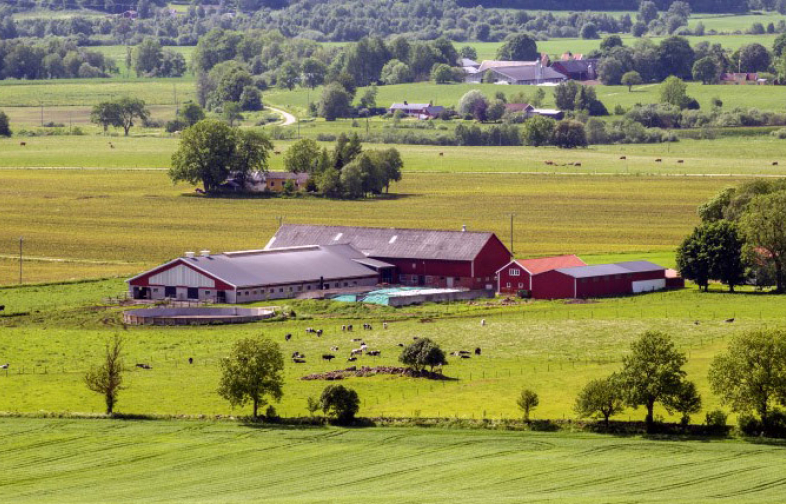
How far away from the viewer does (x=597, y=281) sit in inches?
3474

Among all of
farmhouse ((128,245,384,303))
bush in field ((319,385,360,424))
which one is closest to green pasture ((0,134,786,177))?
farmhouse ((128,245,384,303))

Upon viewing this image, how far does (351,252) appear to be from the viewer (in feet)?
318

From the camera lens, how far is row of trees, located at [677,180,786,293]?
88.1 m

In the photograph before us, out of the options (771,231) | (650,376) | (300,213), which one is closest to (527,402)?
(650,376)

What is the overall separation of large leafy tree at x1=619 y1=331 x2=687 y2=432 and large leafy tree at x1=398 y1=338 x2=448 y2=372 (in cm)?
1023

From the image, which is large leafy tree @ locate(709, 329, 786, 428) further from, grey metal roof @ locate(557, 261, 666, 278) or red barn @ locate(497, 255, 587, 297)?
red barn @ locate(497, 255, 587, 297)

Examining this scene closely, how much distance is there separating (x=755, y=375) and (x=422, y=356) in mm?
14670

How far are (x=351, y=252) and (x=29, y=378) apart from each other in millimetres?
35044

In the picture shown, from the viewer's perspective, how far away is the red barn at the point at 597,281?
87.6 m

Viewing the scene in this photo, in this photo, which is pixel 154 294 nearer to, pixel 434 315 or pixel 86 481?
pixel 434 315

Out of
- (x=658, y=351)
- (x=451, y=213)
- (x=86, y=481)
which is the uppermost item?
(x=451, y=213)

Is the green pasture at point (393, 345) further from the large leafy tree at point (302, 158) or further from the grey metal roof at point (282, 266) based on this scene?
the large leafy tree at point (302, 158)

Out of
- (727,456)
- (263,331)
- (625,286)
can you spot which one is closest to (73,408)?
(263,331)

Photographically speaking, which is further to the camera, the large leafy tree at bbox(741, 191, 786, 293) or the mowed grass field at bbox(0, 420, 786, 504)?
the large leafy tree at bbox(741, 191, 786, 293)
